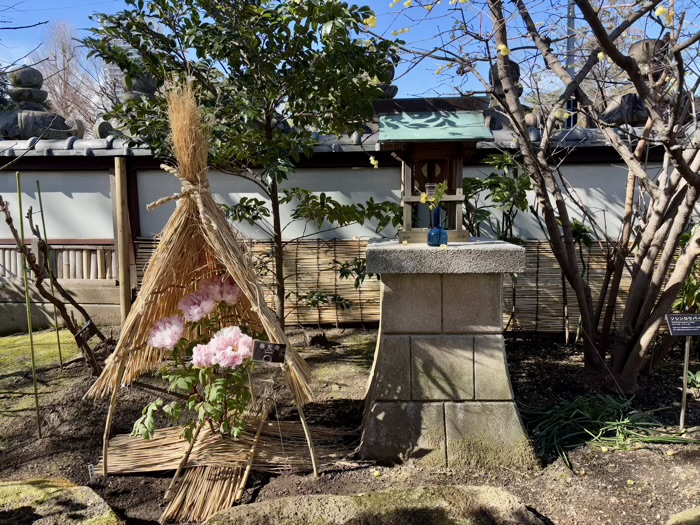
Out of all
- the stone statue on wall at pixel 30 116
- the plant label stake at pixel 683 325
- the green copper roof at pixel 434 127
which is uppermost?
the stone statue on wall at pixel 30 116

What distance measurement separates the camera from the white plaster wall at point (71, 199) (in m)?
6.63

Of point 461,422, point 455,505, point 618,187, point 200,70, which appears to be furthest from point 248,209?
point 618,187

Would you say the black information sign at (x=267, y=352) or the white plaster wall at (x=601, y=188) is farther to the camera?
the white plaster wall at (x=601, y=188)

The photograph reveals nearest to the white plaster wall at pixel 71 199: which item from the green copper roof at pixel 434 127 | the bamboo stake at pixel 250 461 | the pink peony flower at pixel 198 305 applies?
the pink peony flower at pixel 198 305

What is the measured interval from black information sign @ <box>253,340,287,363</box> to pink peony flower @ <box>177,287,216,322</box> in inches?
14.8

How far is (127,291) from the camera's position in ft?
15.9

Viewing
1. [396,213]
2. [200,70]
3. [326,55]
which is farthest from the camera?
[396,213]

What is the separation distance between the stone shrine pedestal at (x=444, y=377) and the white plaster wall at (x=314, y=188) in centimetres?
322

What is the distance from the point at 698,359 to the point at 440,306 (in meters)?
3.32

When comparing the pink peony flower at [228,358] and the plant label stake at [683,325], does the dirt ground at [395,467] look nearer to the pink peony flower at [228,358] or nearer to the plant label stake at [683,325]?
the plant label stake at [683,325]

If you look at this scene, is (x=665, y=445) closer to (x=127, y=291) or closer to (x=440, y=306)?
(x=440, y=306)

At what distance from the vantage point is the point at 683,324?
3.29 m

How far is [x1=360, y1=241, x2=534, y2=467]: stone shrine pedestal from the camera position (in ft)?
9.67

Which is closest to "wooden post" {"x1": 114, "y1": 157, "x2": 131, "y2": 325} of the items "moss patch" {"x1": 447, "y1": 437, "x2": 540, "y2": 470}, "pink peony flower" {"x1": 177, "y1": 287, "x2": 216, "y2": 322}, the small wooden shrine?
"pink peony flower" {"x1": 177, "y1": 287, "x2": 216, "y2": 322}
